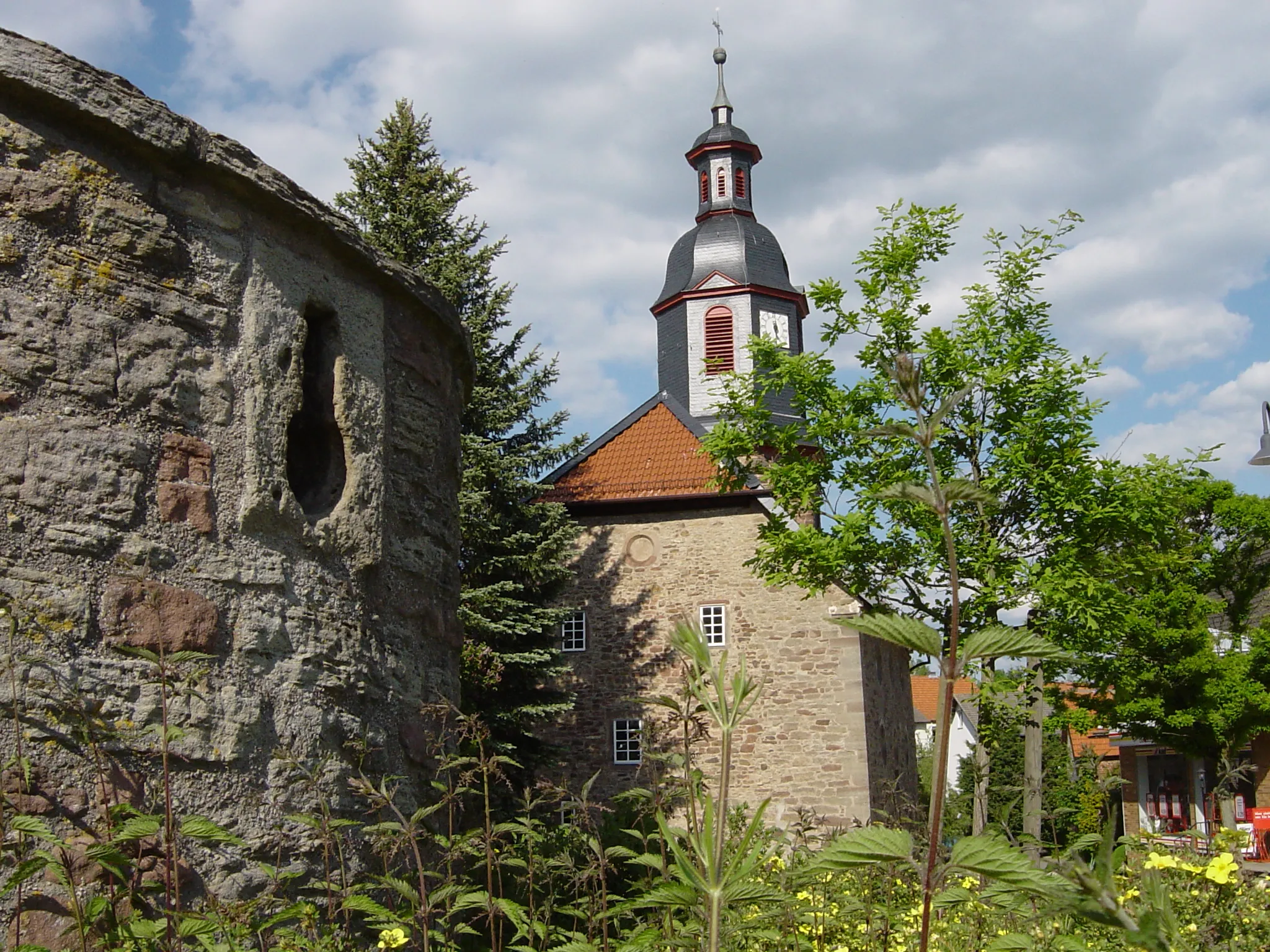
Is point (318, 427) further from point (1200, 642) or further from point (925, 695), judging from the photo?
point (925, 695)

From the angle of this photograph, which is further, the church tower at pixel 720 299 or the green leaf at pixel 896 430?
the church tower at pixel 720 299

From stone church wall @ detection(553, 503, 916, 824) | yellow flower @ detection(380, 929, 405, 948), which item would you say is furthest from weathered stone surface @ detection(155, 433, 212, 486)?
stone church wall @ detection(553, 503, 916, 824)

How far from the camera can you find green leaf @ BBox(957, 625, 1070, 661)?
1421 millimetres

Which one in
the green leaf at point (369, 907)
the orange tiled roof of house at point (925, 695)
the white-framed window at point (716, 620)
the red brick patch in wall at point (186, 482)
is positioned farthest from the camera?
the orange tiled roof of house at point (925, 695)

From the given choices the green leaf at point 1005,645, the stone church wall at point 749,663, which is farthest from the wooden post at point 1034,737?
the green leaf at point 1005,645

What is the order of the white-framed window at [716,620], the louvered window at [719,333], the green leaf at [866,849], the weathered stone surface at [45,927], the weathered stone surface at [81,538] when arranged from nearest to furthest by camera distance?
the green leaf at [866,849], the weathered stone surface at [45,927], the weathered stone surface at [81,538], the white-framed window at [716,620], the louvered window at [719,333]

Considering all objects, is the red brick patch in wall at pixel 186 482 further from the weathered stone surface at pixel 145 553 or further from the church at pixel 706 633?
the church at pixel 706 633

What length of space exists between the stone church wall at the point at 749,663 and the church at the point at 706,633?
24 mm

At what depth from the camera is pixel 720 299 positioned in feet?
90.6

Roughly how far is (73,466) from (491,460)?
12561 millimetres

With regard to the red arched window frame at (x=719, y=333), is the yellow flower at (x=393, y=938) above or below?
below

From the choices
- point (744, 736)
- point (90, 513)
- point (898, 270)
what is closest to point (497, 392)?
point (898, 270)

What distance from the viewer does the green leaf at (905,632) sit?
4.85 feet

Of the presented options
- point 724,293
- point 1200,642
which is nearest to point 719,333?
point 724,293
